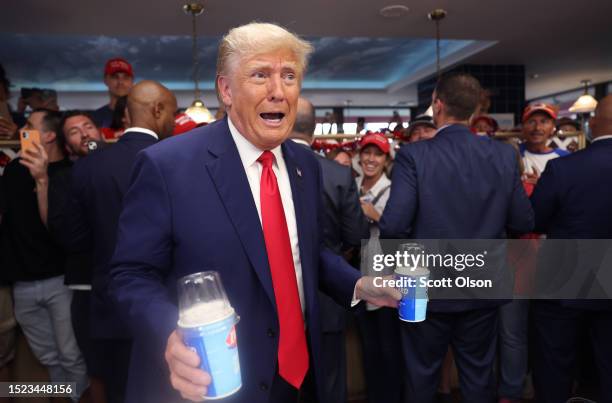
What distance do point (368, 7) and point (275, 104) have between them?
427 centimetres

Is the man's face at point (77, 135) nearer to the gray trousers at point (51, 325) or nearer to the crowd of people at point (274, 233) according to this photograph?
the crowd of people at point (274, 233)

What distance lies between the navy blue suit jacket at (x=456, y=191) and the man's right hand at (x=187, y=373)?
139 centimetres

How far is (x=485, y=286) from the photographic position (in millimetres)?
1973

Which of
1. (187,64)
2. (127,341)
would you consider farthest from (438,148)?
(187,64)

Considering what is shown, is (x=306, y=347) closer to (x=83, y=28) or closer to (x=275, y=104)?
(x=275, y=104)

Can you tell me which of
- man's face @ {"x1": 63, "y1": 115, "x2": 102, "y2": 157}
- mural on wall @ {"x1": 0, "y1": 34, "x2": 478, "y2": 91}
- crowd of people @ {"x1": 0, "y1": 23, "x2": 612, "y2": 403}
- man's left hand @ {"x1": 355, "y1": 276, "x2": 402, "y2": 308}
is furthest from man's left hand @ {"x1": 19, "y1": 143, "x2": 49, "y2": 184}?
mural on wall @ {"x1": 0, "y1": 34, "x2": 478, "y2": 91}

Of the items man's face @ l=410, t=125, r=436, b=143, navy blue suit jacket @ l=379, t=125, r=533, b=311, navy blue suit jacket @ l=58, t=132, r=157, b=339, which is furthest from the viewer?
man's face @ l=410, t=125, r=436, b=143

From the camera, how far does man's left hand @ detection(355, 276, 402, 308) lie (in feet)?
3.76

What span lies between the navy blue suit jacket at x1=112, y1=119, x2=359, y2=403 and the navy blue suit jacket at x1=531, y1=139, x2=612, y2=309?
179cm

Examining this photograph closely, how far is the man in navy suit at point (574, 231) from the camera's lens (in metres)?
2.05

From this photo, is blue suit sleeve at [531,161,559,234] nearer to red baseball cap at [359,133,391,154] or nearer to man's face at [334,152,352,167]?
red baseball cap at [359,133,391,154]

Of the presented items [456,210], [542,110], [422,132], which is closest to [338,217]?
[456,210]

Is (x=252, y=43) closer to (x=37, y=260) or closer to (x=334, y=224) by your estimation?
(x=334, y=224)

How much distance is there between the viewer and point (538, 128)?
2965 mm
